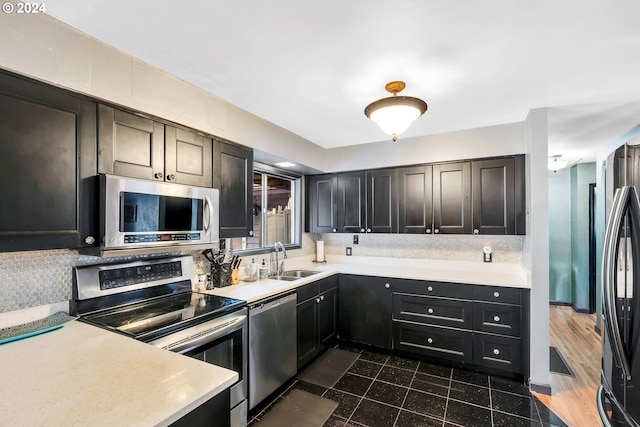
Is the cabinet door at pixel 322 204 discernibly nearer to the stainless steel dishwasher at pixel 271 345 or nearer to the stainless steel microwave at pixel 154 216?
the stainless steel dishwasher at pixel 271 345

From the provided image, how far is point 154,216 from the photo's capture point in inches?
73.3

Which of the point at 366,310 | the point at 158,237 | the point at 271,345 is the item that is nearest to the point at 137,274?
the point at 158,237

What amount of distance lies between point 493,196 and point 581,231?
282 centimetres

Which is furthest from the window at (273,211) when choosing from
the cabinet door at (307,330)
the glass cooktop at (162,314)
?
the glass cooktop at (162,314)

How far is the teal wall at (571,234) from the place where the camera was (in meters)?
4.68

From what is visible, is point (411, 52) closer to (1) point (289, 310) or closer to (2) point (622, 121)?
→ (1) point (289, 310)

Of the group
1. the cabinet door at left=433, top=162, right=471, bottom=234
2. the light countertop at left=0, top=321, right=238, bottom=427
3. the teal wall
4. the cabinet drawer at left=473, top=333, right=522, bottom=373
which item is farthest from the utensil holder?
the teal wall

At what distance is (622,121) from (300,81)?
310 centimetres

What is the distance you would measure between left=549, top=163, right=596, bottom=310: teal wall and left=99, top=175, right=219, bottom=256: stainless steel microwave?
5413mm

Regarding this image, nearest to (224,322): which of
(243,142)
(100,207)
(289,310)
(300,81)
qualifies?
(289,310)

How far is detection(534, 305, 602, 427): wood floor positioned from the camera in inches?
89.0

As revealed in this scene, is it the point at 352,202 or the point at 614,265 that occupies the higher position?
the point at 352,202

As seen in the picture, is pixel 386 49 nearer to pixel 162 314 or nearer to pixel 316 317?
pixel 162 314

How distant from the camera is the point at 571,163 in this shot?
4609 millimetres
